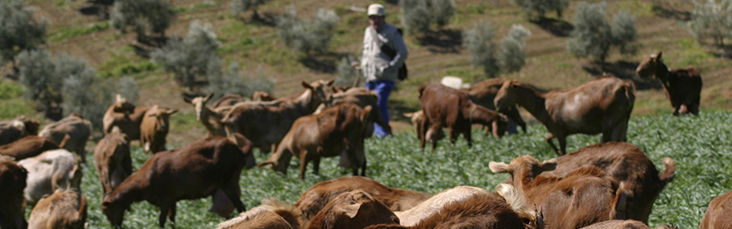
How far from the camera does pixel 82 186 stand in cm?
1345

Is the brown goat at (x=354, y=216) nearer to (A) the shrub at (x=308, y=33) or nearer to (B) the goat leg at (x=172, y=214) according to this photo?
(B) the goat leg at (x=172, y=214)

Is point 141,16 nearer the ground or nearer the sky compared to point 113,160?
nearer the ground

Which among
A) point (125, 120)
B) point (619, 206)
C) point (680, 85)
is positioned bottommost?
point (125, 120)

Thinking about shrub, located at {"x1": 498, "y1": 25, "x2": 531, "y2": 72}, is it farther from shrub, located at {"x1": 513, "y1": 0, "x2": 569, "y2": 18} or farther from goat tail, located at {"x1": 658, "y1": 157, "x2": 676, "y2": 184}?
goat tail, located at {"x1": 658, "y1": 157, "x2": 676, "y2": 184}

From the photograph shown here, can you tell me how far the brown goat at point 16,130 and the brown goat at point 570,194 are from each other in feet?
43.8

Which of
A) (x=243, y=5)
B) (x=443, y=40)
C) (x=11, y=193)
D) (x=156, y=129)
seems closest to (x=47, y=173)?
(x=11, y=193)

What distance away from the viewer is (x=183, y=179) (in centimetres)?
916

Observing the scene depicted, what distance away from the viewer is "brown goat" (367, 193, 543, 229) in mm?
4395

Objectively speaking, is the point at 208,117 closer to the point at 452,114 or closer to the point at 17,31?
the point at 452,114

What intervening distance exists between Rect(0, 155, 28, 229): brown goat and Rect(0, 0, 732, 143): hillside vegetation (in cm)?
1703

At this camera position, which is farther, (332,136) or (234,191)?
(332,136)

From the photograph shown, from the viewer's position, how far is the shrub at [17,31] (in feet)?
110

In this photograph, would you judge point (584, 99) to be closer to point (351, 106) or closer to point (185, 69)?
point (351, 106)

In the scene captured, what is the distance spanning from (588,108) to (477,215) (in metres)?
6.10
